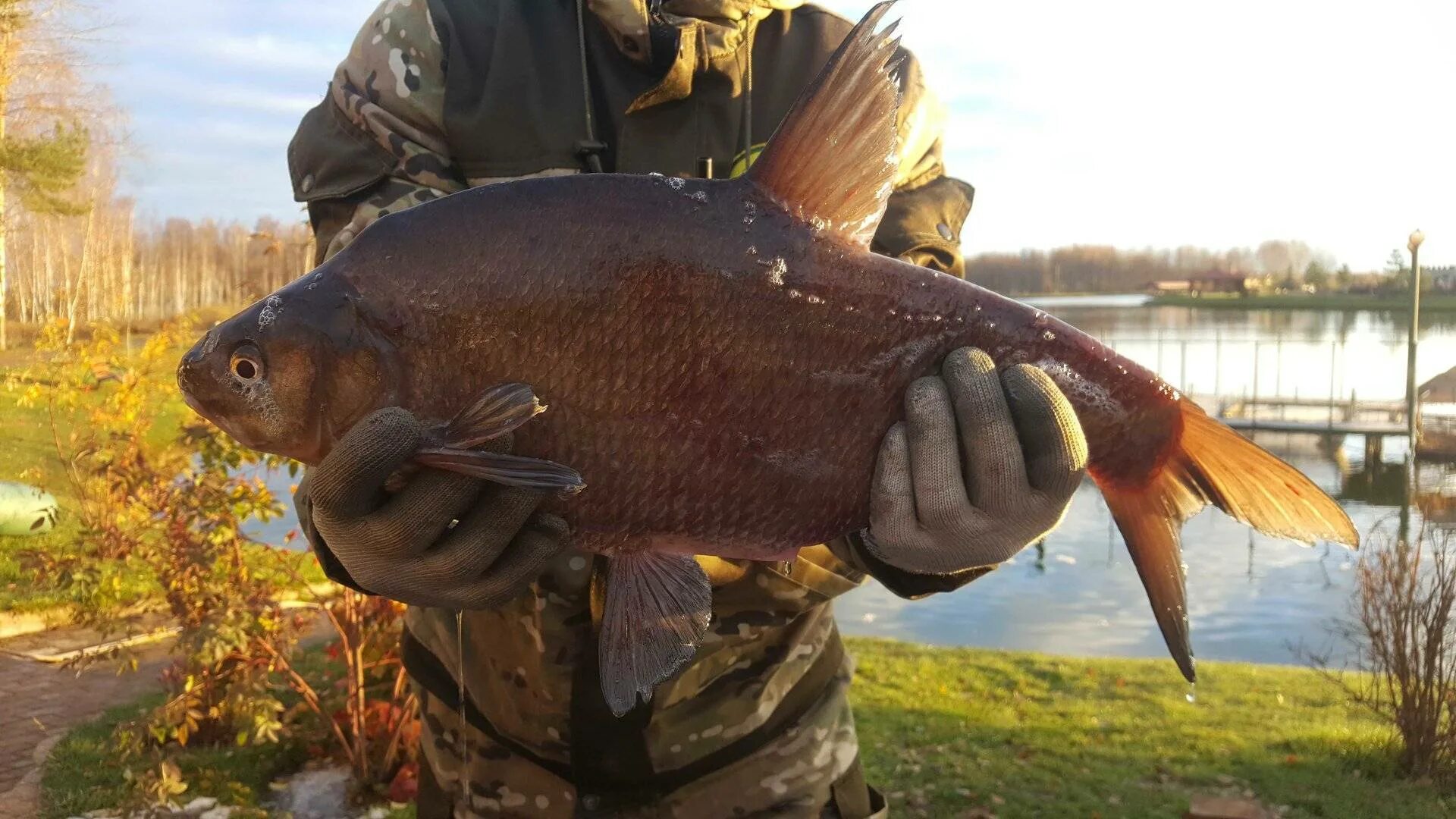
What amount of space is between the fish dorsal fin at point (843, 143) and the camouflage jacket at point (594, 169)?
663 millimetres

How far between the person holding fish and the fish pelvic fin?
23 cm

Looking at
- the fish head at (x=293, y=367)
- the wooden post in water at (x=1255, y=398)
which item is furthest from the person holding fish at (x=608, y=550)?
the wooden post in water at (x=1255, y=398)

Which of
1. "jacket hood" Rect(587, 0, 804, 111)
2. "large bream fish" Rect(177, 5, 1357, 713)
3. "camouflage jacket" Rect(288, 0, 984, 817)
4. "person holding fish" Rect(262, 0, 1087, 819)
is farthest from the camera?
"jacket hood" Rect(587, 0, 804, 111)

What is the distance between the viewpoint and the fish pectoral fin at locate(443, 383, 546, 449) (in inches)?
66.7

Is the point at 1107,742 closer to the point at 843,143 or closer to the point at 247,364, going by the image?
the point at 843,143

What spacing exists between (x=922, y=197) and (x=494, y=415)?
1.50m

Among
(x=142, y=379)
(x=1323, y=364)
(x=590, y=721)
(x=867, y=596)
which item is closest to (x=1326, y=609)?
(x=867, y=596)

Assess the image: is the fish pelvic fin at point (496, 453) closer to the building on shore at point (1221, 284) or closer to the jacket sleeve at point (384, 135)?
the jacket sleeve at point (384, 135)

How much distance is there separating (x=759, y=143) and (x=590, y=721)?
1547 millimetres

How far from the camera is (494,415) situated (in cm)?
170

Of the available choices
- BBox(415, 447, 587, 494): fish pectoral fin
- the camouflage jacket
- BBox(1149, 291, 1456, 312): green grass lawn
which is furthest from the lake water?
BBox(1149, 291, 1456, 312): green grass lawn

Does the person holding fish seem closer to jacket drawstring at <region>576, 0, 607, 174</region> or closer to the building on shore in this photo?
jacket drawstring at <region>576, 0, 607, 174</region>

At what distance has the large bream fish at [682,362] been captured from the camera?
5.83 ft

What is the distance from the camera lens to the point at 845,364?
74.0 inches
